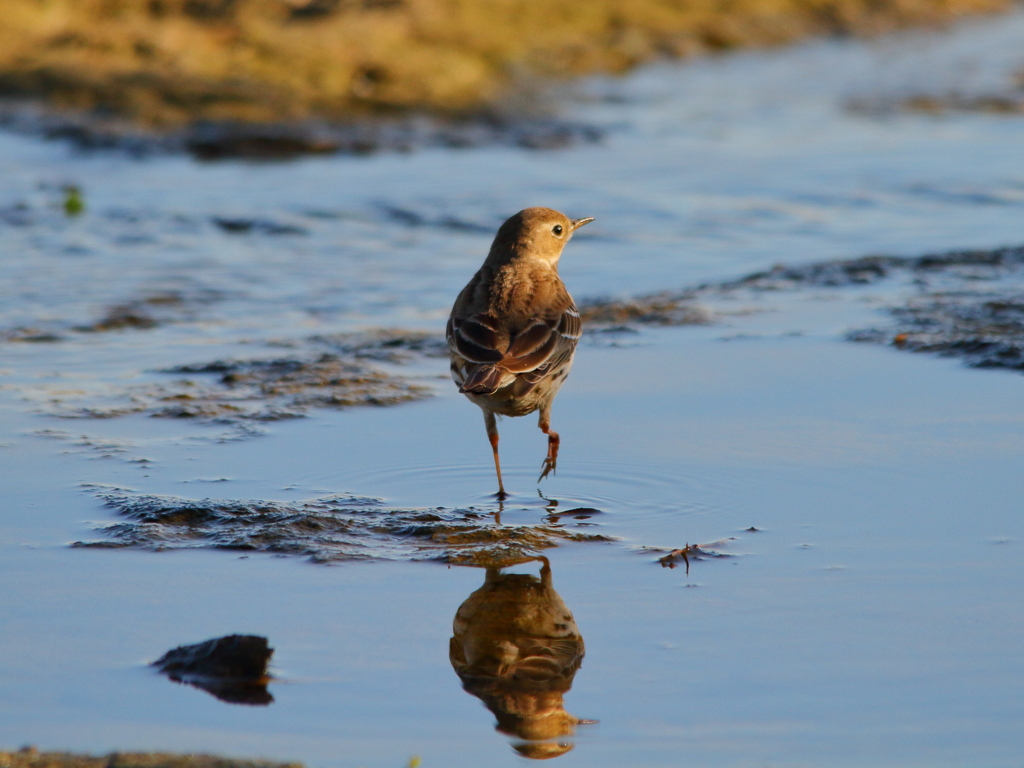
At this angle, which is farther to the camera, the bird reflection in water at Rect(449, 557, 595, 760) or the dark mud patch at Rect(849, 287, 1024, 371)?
Answer: the dark mud patch at Rect(849, 287, 1024, 371)

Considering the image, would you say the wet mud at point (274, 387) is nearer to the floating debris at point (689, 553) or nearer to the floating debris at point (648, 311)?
the floating debris at point (648, 311)

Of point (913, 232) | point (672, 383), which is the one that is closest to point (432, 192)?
point (913, 232)

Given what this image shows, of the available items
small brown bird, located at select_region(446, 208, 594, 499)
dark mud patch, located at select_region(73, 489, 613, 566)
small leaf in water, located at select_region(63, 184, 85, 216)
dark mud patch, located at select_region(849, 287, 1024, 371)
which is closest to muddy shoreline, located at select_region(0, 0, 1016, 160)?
small leaf in water, located at select_region(63, 184, 85, 216)

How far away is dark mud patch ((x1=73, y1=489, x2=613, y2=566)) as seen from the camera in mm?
5484

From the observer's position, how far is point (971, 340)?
8.26 m

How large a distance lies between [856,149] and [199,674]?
1262 centimetres

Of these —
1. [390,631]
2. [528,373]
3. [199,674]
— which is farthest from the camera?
[528,373]

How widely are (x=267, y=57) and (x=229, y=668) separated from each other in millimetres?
13897

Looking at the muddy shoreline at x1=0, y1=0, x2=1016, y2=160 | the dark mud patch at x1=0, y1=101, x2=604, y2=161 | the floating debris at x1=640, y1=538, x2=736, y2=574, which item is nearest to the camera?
the floating debris at x1=640, y1=538, x2=736, y2=574

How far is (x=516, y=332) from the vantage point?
22.0 ft

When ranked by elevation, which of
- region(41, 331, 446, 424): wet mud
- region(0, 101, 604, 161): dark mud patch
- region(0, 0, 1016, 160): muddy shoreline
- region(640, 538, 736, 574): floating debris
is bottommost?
region(640, 538, 736, 574): floating debris

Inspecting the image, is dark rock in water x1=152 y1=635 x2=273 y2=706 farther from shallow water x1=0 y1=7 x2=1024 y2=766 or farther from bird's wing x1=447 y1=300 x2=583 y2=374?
bird's wing x1=447 y1=300 x2=583 y2=374

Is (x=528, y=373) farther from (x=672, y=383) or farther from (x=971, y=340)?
(x=971, y=340)

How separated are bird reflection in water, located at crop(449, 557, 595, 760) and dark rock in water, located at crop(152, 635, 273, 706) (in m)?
0.62
